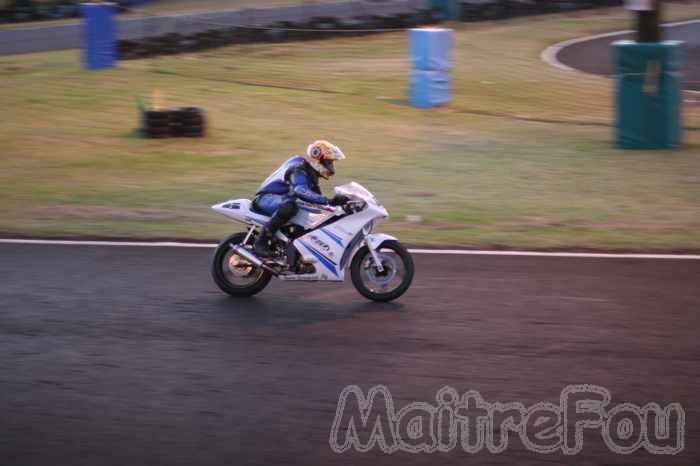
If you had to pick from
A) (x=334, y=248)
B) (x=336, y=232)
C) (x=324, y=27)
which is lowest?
(x=334, y=248)

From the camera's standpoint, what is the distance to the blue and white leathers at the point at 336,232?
9172 mm

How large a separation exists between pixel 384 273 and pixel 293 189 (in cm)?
114

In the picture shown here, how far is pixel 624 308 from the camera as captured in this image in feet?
30.0

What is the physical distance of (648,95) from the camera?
58.4 feet

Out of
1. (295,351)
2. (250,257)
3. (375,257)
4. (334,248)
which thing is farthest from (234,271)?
(295,351)

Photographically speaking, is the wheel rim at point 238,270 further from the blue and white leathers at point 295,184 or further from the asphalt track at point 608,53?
the asphalt track at point 608,53

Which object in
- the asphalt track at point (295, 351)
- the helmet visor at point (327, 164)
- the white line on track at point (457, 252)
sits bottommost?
the white line on track at point (457, 252)

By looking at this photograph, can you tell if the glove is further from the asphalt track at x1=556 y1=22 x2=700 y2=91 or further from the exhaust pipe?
the asphalt track at x1=556 y1=22 x2=700 y2=91

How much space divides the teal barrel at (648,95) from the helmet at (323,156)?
33.5 ft

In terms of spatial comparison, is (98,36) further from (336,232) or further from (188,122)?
(336,232)

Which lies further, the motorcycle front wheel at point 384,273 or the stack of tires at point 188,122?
the stack of tires at point 188,122

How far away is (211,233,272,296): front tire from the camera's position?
9492mm

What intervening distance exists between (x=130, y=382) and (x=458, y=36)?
29.7 m

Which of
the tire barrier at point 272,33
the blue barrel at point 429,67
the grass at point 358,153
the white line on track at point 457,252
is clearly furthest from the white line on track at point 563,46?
the white line on track at point 457,252
